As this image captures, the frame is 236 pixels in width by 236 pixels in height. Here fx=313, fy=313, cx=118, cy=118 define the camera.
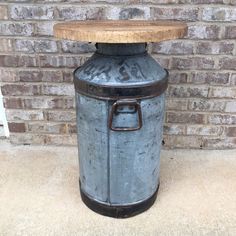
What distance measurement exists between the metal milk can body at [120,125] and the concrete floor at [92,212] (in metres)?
0.11

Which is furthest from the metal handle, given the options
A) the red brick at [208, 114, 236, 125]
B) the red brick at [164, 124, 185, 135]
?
the red brick at [208, 114, 236, 125]

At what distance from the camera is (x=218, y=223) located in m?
1.65

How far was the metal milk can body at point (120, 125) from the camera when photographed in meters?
1.40

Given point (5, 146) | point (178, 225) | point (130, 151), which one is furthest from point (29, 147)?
point (178, 225)

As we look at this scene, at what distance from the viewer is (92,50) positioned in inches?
79.4

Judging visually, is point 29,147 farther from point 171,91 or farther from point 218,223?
point 218,223

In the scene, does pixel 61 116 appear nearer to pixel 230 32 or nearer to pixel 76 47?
pixel 76 47

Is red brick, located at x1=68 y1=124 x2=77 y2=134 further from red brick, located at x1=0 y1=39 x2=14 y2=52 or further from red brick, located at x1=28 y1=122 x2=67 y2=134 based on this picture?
red brick, located at x1=0 y1=39 x2=14 y2=52

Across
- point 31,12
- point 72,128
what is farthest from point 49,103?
point 31,12

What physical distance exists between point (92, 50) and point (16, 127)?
815 mm

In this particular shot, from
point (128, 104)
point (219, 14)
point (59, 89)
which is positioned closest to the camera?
point (128, 104)

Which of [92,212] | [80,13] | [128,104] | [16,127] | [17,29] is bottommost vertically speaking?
[92,212]

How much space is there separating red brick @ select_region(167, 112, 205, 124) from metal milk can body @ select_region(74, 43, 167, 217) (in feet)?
1.87

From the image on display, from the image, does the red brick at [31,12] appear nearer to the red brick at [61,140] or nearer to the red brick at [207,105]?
the red brick at [61,140]
